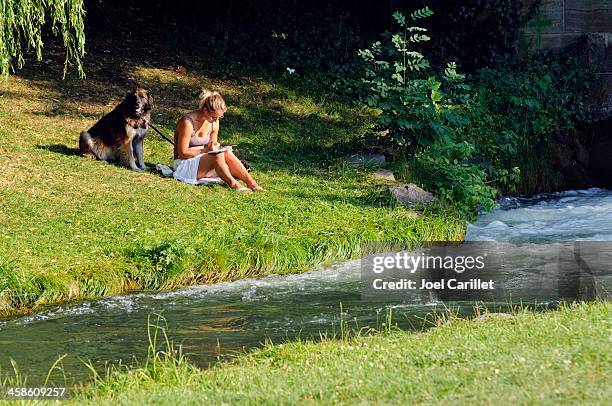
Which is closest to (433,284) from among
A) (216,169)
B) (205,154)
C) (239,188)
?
(239,188)

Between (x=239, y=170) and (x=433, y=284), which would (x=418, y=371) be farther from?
(x=239, y=170)

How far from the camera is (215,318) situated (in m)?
8.66

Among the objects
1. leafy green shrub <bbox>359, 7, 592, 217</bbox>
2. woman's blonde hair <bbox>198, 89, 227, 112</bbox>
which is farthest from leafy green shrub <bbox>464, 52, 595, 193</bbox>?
woman's blonde hair <bbox>198, 89, 227, 112</bbox>

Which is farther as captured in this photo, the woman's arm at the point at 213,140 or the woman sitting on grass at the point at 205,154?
the woman's arm at the point at 213,140

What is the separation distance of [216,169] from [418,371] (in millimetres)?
7257

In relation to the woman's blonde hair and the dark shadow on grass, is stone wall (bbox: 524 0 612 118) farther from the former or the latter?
the dark shadow on grass

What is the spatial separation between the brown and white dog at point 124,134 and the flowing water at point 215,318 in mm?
3628

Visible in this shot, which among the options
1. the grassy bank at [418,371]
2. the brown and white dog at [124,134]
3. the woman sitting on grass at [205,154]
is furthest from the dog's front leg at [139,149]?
the grassy bank at [418,371]

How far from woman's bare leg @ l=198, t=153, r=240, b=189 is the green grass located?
171 millimetres

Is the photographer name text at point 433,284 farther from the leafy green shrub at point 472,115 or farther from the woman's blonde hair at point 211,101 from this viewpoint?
the woman's blonde hair at point 211,101

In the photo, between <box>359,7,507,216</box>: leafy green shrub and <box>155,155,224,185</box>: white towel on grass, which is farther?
<box>359,7,507,216</box>: leafy green shrub

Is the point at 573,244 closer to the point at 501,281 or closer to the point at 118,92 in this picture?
Answer: the point at 501,281

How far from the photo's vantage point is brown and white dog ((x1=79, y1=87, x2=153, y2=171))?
12703 mm

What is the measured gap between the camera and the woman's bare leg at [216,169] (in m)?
12.6
